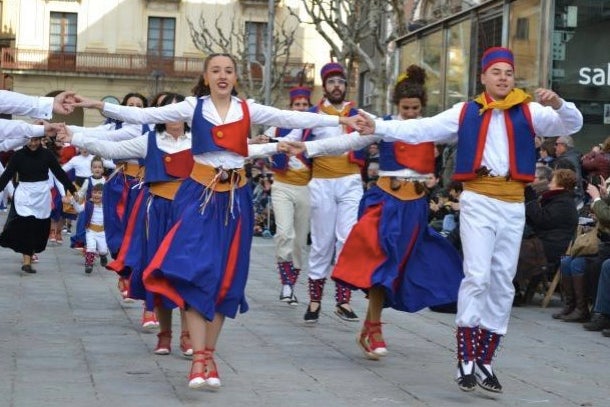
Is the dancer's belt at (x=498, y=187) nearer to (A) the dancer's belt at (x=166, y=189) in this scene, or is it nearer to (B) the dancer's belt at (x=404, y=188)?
(B) the dancer's belt at (x=404, y=188)

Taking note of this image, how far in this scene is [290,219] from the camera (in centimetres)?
1373

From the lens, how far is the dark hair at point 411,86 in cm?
1000

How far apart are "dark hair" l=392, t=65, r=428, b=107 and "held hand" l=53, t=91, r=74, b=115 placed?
2.42 metres

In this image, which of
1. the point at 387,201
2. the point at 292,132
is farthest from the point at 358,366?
the point at 292,132

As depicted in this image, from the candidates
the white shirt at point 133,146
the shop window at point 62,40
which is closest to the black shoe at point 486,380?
the white shirt at point 133,146

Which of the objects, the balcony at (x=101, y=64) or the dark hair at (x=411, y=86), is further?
the balcony at (x=101, y=64)

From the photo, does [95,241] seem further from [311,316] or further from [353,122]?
[353,122]

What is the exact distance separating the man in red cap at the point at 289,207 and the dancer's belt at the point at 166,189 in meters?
3.43

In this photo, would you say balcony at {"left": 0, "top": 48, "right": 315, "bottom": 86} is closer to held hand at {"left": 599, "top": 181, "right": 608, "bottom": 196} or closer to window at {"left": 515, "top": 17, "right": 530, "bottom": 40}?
window at {"left": 515, "top": 17, "right": 530, "bottom": 40}

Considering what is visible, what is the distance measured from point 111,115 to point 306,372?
2.13 m

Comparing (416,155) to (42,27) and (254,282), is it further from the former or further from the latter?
(42,27)

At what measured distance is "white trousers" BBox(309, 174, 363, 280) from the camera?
1220 centimetres

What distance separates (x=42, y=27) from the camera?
65.2 metres

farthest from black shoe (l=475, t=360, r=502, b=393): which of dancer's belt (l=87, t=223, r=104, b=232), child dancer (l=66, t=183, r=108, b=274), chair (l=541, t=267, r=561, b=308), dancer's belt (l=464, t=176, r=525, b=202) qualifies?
dancer's belt (l=87, t=223, r=104, b=232)
